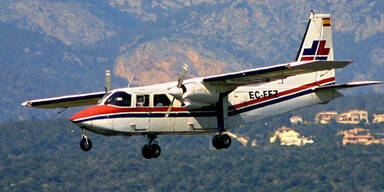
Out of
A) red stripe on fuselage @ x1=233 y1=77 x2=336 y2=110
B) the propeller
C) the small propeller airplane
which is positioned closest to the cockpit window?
the small propeller airplane

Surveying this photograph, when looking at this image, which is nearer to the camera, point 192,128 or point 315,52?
point 192,128

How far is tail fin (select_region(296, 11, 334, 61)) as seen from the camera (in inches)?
2881

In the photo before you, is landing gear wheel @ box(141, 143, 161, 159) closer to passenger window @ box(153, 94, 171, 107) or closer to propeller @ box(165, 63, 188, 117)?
propeller @ box(165, 63, 188, 117)

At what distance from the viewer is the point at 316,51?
73.3m

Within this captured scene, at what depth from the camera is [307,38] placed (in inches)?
2891

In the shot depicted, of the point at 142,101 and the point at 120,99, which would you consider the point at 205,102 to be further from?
the point at 120,99

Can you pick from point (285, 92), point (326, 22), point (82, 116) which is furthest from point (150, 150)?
point (326, 22)

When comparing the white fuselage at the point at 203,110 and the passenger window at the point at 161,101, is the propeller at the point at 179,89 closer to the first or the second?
the passenger window at the point at 161,101

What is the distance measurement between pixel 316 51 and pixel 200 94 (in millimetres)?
9732

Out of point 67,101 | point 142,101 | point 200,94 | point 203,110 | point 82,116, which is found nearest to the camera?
point 82,116

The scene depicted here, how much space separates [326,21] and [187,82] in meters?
10.9

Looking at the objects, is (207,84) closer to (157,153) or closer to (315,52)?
(157,153)

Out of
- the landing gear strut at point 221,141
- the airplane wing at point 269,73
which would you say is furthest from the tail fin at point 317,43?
the landing gear strut at point 221,141

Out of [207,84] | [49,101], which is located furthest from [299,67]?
[49,101]
